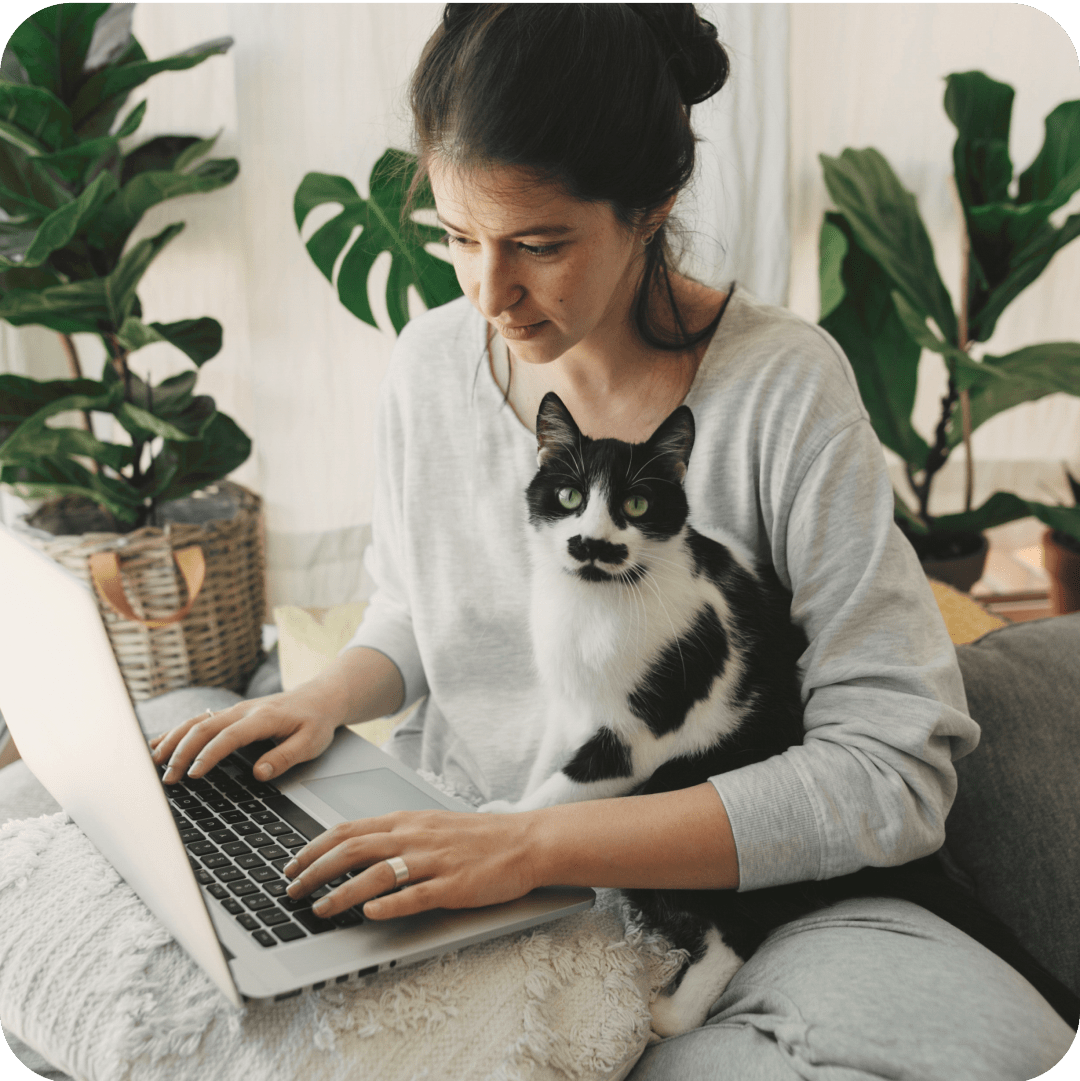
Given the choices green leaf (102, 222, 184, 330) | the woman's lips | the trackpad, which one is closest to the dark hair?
the woman's lips

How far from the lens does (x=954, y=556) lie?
2.05 m

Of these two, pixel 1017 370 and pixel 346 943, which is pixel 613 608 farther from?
pixel 1017 370

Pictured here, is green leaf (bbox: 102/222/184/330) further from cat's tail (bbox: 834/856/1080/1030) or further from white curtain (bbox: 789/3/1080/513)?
cat's tail (bbox: 834/856/1080/1030)

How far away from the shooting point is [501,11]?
2.63 ft

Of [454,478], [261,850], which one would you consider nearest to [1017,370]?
[454,478]

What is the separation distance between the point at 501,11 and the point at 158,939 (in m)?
0.87

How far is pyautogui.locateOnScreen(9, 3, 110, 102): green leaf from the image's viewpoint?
1519 millimetres

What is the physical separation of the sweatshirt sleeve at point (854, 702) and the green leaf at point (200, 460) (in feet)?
3.85

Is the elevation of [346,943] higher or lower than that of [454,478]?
lower

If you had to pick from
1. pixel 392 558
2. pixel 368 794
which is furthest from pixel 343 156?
pixel 368 794

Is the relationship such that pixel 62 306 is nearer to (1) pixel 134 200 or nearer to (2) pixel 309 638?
(1) pixel 134 200

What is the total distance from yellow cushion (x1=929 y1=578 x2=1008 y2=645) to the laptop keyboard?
43.1 inches

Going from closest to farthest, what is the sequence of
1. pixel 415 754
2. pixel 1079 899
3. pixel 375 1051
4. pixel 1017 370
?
pixel 375 1051 < pixel 1079 899 < pixel 415 754 < pixel 1017 370

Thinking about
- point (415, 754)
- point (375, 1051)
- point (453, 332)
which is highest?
point (453, 332)
